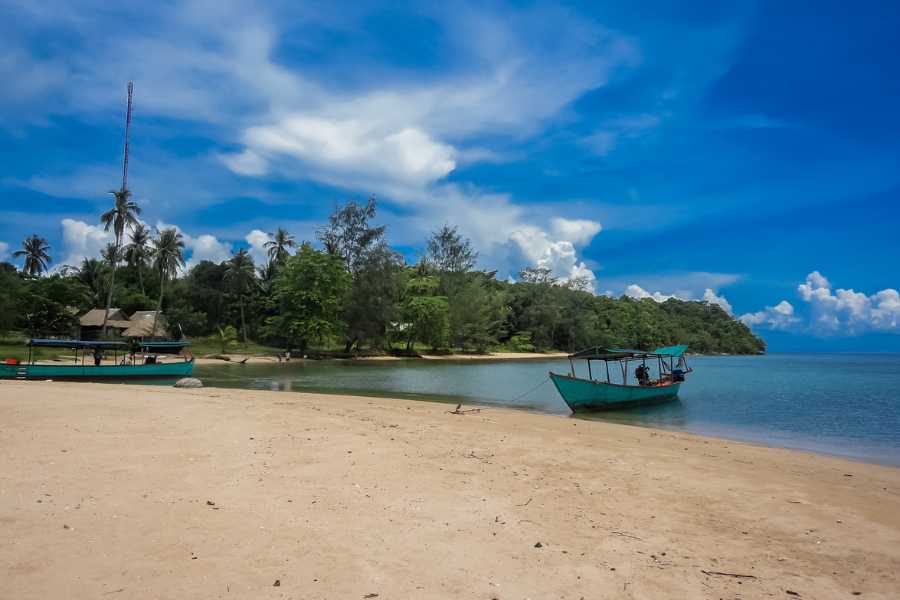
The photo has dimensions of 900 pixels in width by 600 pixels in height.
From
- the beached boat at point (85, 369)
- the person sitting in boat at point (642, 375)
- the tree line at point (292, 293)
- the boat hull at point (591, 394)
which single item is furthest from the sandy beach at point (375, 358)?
the person sitting in boat at point (642, 375)

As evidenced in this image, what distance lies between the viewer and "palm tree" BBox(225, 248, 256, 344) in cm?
6234

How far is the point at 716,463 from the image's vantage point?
1113cm

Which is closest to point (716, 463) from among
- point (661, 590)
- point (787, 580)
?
point (787, 580)

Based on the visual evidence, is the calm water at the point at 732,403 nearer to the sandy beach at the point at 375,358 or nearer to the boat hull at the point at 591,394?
the boat hull at the point at 591,394

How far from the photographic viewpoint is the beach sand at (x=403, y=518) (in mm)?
4602

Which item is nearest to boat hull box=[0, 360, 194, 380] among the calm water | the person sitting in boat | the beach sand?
the calm water

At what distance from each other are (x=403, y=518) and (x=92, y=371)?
25.4m

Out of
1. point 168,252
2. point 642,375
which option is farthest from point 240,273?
point 642,375

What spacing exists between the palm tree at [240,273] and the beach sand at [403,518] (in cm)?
5323

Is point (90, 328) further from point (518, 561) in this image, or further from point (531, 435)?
point (518, 561)

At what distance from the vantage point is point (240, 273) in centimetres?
6250

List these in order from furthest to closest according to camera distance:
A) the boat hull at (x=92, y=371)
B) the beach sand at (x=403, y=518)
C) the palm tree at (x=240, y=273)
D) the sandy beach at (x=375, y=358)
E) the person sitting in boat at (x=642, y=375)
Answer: the palm tree at (x=240, y=273)
the sandy beach at (x=375, y=358)
the person sitting in boat at (x=642, y=375)
the boat hull at (x=92, y=371)
the beach sand at (x=403, y=518)

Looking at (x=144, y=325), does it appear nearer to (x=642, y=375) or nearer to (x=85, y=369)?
(x=85, y=369)

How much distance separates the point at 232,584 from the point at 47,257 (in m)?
79.3
